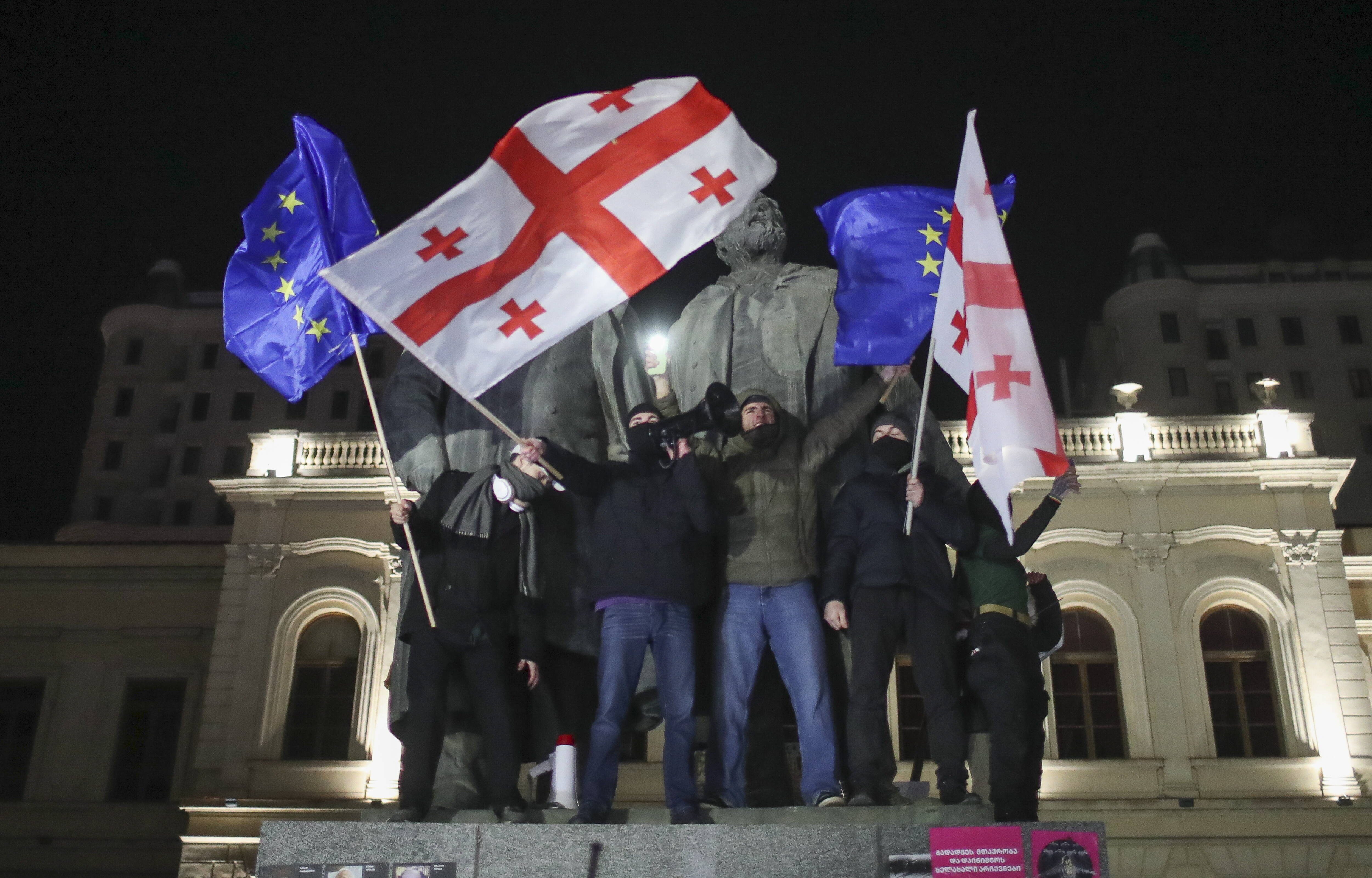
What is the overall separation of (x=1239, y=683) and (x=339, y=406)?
1338 inches

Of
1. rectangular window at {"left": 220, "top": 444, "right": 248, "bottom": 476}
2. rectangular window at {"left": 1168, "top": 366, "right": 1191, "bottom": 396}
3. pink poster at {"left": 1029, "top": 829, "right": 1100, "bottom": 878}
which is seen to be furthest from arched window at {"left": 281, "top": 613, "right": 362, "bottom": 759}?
rectangular window at {"left": 1168, "top": 366, "right": 1191, "bottom": 396}

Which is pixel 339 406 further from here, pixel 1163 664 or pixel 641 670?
pixel 641 670

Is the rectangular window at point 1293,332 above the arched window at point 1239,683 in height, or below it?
above

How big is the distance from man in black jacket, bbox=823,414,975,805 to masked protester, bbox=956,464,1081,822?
0.43ft

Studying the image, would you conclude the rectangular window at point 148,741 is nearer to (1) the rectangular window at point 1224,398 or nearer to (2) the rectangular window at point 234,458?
(2) the rectangular window at point 234,458

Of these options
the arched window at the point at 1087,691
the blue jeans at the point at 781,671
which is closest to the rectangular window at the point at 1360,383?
the arched window at the point at 1087,691

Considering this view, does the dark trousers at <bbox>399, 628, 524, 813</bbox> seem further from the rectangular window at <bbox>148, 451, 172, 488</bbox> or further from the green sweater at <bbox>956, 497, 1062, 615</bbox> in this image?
the rectangular window at <bbox>148, 451, 172, 488</bbox>

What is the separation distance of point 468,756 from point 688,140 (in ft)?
9.72

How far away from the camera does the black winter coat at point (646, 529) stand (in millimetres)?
5680

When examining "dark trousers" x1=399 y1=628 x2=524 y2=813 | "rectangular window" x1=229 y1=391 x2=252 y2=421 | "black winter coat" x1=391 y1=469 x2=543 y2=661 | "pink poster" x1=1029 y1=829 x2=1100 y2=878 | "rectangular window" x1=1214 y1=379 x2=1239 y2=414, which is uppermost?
"rectangular window" x1=229 y1=391 x2=252 y2=421

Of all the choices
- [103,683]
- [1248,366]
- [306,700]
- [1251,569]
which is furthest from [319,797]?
[1248,366]

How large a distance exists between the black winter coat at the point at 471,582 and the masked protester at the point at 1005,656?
6.32ft

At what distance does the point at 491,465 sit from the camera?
6285mm

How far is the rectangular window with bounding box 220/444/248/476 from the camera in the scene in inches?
1893
